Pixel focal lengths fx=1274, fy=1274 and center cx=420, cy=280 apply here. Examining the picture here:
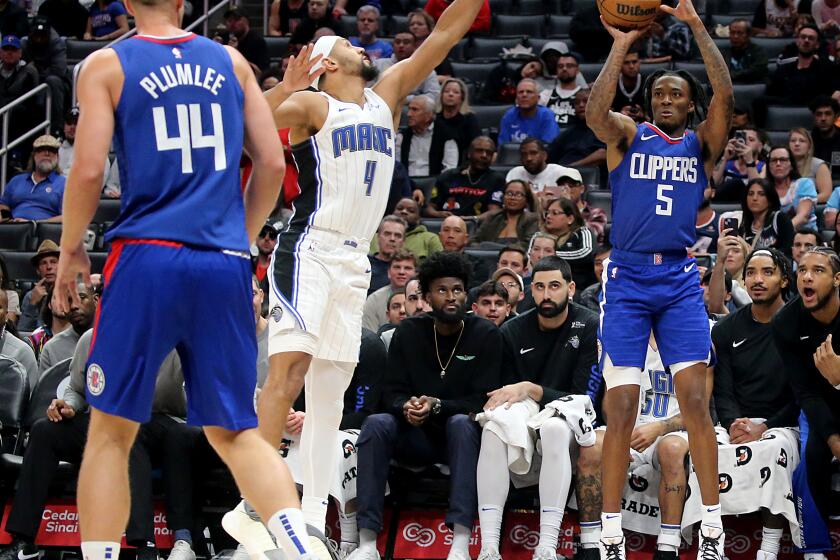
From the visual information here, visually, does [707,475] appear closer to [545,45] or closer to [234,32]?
[545,45]

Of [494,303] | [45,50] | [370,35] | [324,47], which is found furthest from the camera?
[45,50]

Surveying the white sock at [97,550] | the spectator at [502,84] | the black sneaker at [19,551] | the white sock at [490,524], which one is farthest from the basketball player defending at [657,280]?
the spectator at [502,84]

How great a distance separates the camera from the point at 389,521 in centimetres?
780

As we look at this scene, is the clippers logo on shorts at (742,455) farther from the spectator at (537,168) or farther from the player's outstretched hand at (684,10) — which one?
the spectator at (537,168)

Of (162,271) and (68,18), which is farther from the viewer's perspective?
(68,18)

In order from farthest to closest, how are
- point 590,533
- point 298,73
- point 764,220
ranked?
point 764,220
point 590,533
point 298,73

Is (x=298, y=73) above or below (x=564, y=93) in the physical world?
above

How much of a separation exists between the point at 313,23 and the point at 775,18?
214 inches

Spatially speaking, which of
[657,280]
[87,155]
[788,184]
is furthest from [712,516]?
[788,184]

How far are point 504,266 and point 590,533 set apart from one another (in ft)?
10.8

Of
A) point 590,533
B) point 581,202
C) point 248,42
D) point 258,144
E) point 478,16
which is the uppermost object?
point 258,144

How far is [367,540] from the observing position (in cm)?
739

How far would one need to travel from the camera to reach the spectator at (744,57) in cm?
1388

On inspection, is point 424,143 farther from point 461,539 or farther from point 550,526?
point 550,526
